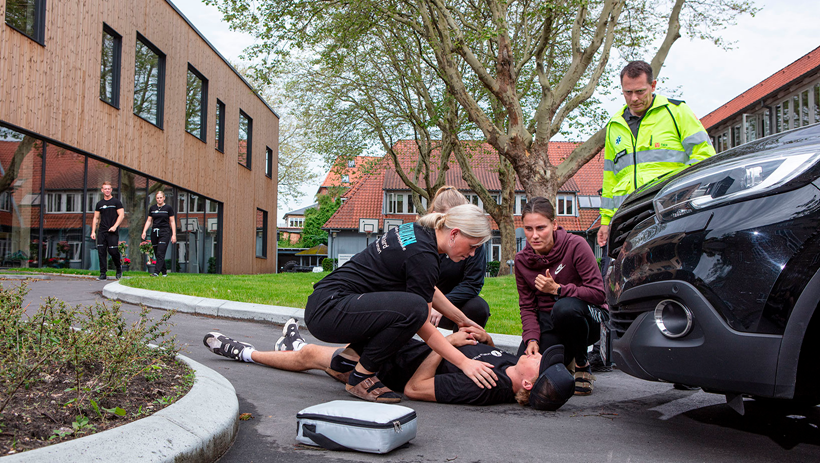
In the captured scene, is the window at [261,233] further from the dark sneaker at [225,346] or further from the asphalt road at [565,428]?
the asphalt road at [565,428]

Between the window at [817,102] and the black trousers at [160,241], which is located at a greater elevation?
the window at [817,102]

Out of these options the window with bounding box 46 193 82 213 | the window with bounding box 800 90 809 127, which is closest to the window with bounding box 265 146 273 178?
the window with bounding box 46 193 82 213

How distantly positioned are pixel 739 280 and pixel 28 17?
496 inches

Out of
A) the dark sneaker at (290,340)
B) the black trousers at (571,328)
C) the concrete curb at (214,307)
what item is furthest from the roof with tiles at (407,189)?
the black trousers at (571,328)

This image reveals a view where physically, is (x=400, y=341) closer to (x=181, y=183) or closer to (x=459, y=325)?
(x=459, y=325)

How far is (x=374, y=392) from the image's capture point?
3.80 m

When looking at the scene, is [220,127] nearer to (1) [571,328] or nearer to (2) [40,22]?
(2) [40,22]

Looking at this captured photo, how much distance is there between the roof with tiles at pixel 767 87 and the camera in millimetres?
19062

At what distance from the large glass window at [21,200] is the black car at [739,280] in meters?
11.6

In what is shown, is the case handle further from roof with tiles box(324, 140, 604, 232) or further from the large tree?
roof with tiles box(324, 140, 604, 232)

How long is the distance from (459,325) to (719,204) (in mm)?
2471

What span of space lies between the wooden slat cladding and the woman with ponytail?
9.48 meters

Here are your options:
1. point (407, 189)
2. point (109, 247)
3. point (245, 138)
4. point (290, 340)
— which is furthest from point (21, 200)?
point (407, 189)

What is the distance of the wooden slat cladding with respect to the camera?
11.1 meters
